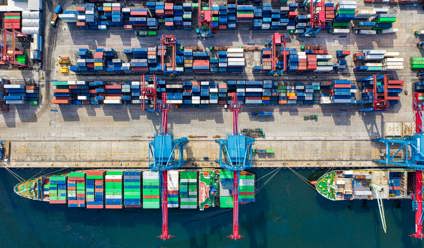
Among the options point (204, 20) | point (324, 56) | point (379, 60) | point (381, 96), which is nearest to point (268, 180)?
point (324, 56)

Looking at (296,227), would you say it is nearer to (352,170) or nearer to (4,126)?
(352,170)

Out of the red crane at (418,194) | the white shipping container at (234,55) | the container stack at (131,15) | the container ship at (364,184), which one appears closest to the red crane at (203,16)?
the container stack at (131,15)

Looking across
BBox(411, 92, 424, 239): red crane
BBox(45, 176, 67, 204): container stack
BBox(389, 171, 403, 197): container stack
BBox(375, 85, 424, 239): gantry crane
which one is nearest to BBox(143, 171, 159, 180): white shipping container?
BBox(45, 176, 67, 204): container stack

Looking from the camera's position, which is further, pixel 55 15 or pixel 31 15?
pixel 55 15

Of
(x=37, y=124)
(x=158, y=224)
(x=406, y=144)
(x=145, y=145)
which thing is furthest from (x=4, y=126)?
(x=406, y=144)

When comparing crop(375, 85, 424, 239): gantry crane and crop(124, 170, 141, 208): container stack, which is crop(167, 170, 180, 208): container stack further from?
crop(375, 85, 424, 239): gantry crane

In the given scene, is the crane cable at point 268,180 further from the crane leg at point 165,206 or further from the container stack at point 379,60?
the container stack at point 379,60

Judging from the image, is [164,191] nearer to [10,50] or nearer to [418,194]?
[10,50]
